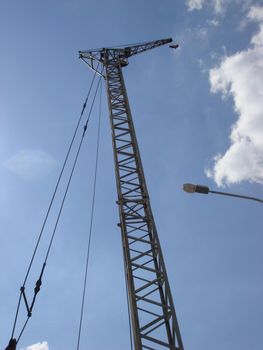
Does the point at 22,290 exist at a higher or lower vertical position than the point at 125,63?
lower

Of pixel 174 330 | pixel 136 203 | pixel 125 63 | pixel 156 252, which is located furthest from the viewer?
pixel 125 63

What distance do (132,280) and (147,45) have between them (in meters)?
22.8

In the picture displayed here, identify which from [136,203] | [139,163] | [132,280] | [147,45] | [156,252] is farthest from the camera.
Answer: [147,45]

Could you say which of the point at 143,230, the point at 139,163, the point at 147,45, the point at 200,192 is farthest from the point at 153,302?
the point at 147,45

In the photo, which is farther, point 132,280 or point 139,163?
point 139,163

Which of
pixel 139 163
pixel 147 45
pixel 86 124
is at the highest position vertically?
pixel 147 45

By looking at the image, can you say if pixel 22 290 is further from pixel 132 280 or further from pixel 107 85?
pixel 107 85

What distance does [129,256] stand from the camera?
1398 cm

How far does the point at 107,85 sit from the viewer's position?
2214 centimetres

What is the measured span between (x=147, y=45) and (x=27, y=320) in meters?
24.0

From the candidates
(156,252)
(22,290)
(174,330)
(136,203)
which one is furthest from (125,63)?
(174,330)

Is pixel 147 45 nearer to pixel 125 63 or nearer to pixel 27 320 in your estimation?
pixel 125 63

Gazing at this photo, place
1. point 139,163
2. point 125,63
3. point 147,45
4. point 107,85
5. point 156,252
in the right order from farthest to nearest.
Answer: point 147,45, point 125,63, point 107,85, point 139,163, point 156,252

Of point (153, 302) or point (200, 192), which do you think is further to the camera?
point (153, 302)
